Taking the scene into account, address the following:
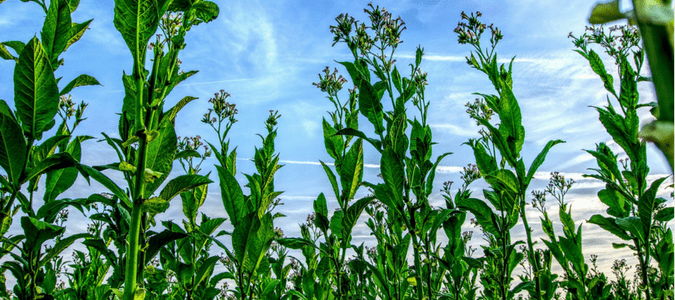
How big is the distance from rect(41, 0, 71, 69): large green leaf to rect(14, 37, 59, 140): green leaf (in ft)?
0.80

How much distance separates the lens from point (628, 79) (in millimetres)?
2145

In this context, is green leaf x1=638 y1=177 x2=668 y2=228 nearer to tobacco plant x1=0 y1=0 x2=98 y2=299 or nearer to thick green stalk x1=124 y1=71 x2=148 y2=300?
thick green stalk x1=124 y1=71 x2=148 y2=300

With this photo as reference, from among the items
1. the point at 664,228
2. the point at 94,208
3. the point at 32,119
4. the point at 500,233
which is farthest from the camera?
the point at 94,208

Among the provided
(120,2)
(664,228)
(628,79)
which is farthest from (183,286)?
(664,228)

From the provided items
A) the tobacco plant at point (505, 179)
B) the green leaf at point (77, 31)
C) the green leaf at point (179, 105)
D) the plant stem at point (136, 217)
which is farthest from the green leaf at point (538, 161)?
the green leaf at point (77, 31)

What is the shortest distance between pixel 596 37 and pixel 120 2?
2843 millimetres

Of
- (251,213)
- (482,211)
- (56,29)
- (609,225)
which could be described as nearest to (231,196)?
(251,213)

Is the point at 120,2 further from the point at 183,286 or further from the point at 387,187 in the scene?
the point at 183,286

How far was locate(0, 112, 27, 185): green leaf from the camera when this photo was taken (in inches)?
51.6

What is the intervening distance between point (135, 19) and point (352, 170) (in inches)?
47.3

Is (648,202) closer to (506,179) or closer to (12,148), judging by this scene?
(506,179)

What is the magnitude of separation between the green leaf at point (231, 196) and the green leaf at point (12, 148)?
766mm

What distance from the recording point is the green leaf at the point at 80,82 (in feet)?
5.41

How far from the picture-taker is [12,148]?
52.5 inches
